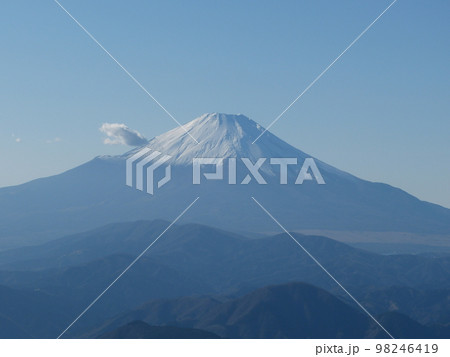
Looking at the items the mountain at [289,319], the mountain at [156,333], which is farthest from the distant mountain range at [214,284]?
the mountain at [156,333]

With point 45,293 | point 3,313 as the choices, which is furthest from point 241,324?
point 45,293

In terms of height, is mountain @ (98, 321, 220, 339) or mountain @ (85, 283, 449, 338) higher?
mountain @ (85, 283, 449, 338)

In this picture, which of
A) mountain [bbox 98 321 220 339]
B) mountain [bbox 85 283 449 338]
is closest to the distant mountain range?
mountain [bbox 85 283 449 338]

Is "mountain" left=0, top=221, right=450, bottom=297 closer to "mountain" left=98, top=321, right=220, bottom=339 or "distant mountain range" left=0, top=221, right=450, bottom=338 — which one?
"distant mountain range" left=0, top=221, right=450, bottom=338

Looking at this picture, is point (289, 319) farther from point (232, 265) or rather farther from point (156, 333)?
point (232, 265)

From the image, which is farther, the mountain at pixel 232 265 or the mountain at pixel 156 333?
the mountain at pixel 232 265

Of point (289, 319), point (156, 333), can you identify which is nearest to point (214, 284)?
point (289, 319)

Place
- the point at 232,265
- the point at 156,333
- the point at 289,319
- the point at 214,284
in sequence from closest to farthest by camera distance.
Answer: the point at 156,333, the point at 289,319, the point at 214,284, the point at 232,265

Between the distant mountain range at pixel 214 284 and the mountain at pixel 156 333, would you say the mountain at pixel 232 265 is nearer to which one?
the distant mountain range at pixel 214 284

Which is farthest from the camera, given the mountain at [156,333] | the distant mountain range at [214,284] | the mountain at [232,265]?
the mountain at [232,265]
